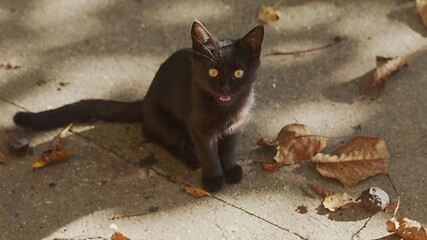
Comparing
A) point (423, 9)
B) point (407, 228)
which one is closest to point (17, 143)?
point (407, 228)

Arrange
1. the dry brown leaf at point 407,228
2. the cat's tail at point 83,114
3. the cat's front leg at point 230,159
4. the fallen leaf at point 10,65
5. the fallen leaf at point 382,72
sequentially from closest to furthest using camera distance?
the dry brown leaf at point 407,228, the cat's front leg at point 230,159, the cat's tail at point 83,114, the fallen leaf at point 382,72, the fallen leaf at point 10,65

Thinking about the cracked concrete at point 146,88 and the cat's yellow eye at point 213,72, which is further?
the cracked concrete at point 146,88

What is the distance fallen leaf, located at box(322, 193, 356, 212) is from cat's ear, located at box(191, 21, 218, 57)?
947 millimetres

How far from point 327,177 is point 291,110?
0.60 metres

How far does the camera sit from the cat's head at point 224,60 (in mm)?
3795

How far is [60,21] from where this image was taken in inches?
209

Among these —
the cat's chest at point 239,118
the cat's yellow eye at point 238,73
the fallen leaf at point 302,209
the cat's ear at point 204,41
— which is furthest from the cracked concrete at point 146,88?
the cat's ear at point 204,41

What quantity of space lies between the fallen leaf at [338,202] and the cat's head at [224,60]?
72 cm

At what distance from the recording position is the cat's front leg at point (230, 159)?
13.7ft

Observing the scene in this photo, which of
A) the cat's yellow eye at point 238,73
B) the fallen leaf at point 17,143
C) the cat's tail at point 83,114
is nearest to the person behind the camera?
the cat's yellow eye at point 238,73

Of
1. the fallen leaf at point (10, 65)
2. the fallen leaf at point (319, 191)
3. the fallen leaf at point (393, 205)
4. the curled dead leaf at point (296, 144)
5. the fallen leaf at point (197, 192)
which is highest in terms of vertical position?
the curled dead leaf at point (296, 144)

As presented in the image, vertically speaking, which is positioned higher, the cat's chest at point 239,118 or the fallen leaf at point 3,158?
the cat's chest at point 239,118

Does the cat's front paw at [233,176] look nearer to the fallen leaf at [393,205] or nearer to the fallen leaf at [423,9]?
the fallen leaf at [393,205]

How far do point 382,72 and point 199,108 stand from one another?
4.39 ft
